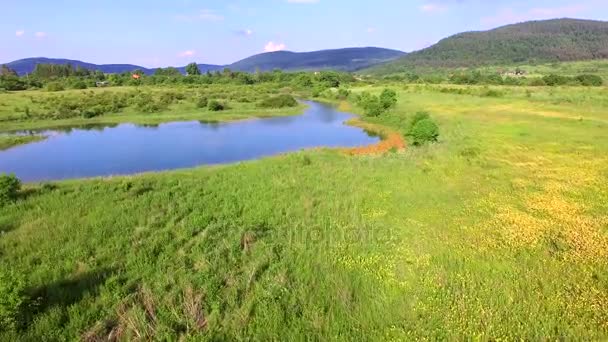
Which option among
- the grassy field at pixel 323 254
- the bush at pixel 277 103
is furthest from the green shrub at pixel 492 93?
the grassy field at pixel 323 254

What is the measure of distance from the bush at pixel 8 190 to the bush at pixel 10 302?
12.3m

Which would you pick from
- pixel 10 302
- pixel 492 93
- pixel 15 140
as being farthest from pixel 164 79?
→ pixel 10 302

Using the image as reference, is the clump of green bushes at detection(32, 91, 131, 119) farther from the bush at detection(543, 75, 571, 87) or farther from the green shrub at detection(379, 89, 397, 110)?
the bush at detection(543, 75, 571, 87)

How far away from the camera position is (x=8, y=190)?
2006 cm

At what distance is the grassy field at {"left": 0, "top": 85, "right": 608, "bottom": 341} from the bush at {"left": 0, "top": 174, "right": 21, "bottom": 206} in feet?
2.25

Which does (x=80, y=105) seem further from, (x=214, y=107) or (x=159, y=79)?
(x=159, y=79)

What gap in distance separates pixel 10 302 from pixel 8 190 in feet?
44.0

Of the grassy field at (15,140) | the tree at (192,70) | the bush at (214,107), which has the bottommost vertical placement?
the grassy field at (15,140)

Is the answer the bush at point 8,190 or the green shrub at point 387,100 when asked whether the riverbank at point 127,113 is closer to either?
the green shrub at point 387,100

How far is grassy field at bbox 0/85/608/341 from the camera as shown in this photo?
912cm

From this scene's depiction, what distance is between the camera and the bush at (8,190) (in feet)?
64.5

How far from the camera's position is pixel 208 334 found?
8828 mm

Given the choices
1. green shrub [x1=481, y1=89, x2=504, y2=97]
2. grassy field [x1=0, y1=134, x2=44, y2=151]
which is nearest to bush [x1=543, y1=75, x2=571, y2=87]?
green shrub [x1=481, y1=89, x2=504, y2=97]

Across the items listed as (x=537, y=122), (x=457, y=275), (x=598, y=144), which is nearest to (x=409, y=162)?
Result: (x=598, y=144)
